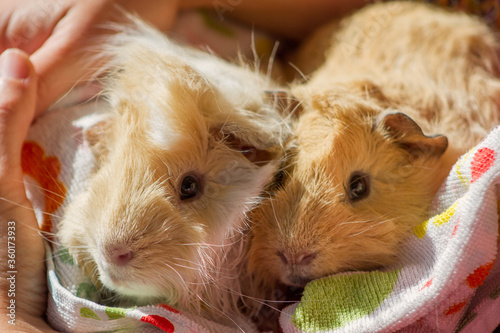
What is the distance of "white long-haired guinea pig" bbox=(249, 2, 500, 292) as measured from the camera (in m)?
1.09

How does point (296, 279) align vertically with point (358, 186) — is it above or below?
below

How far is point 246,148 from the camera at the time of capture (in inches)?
47.4

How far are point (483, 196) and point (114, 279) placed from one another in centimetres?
92

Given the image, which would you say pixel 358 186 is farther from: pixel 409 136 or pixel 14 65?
pixel 14 65

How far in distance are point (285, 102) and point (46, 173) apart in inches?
31.7

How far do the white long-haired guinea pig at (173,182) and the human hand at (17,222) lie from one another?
0.38 ft

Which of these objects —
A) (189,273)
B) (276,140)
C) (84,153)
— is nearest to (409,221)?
(276,140)

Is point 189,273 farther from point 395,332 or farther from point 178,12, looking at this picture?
point 178,12

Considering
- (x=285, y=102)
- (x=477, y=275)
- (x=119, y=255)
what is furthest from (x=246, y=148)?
(x=477, y=275)

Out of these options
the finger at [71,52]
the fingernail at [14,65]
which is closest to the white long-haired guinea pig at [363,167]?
the finger at [71,52]

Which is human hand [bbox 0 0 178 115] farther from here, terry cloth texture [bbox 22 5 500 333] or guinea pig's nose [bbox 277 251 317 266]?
guinea pig's nose [bbox 277 251 317 266]

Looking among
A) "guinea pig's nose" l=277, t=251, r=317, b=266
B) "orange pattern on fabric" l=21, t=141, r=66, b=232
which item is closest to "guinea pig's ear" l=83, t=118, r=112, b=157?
"orange pattern on fabric" l=21, t=141, r=66, b=232

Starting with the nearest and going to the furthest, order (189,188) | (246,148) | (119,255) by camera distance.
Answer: (119,255) < (189,188) < (246,148)

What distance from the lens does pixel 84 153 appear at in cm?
131
